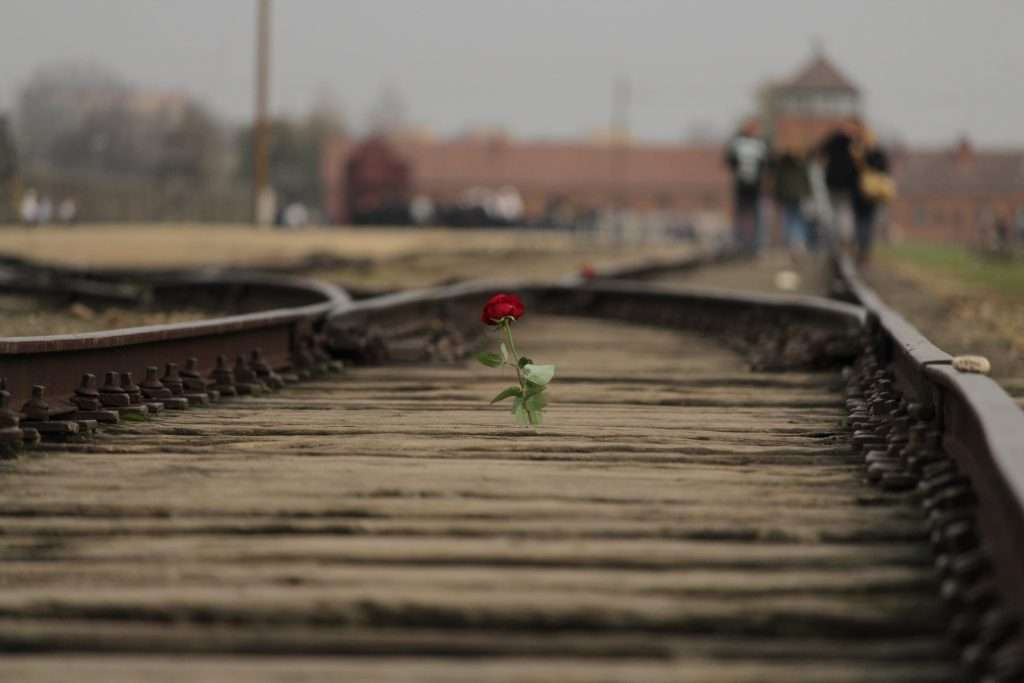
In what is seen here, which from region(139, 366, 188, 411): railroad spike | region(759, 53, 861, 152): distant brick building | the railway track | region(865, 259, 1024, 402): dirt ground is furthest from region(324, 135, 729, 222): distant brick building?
the railway track

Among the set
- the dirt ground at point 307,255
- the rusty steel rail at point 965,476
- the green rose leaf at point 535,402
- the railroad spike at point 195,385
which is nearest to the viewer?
the rusty steel rail at point 965,476

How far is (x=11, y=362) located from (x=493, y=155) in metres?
119

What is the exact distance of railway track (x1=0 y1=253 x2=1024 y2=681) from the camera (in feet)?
10.7

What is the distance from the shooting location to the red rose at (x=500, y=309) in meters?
6.32

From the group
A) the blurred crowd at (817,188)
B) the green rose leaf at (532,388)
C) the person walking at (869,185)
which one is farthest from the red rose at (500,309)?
the blurred crowd at (817,188)

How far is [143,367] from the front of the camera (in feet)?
23.2

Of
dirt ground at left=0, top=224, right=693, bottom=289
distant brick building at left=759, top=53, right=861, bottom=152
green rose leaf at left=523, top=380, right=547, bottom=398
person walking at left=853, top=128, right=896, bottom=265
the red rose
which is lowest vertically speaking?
dirt ground at left=0, top=224, right=693, bottom=289

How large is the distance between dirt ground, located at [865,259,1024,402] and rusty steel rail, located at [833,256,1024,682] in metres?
2.11

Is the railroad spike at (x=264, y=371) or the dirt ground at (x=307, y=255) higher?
the railroad spike at (x=264, y=371)

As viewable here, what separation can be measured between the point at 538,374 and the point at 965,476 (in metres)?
2.30

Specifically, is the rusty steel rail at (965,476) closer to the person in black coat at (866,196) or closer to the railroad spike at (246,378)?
the railroad spike at (246,378)

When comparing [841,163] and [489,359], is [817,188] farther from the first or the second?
[489,359]

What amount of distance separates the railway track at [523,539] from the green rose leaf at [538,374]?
0.19m

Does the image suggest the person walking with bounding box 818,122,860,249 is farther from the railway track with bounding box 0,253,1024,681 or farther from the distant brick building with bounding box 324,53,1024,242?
the distant brick building with bounding box 324,53,1024,242
